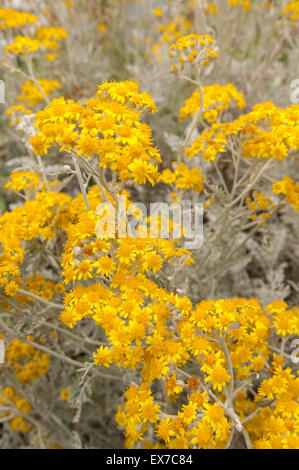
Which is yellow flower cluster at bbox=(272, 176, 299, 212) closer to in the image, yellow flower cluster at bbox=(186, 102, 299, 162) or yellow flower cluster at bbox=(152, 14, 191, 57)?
yellow flower cluster at bbox=(186, 102, 299, 162)

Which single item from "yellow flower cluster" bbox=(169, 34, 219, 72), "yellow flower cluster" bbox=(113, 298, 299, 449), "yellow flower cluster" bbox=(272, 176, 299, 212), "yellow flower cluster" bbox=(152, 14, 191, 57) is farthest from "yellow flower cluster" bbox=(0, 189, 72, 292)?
"yellow flower cluster" bbox=(152, 14, 191, 57)

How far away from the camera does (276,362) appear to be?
156 cm

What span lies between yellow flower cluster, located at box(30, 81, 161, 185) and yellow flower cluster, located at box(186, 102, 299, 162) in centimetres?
54

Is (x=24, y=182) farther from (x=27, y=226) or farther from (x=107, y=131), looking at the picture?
(x=107, y=131)

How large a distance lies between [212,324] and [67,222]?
73 centimetres

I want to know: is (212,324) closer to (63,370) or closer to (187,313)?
(187,313)

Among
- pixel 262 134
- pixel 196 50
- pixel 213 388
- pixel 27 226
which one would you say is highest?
pixel 196 50

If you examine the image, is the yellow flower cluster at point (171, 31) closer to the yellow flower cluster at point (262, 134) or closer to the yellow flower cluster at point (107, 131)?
the yellow flower cluster at point (262, 134)

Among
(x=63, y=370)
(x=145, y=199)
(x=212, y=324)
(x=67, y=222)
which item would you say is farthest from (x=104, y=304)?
(x=145, y=199)

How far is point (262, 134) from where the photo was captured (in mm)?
1678

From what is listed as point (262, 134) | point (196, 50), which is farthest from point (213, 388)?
point (196, 50)

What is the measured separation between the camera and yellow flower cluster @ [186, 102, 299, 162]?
1.58 metres

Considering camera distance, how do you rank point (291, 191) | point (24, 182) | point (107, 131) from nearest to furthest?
1. point (107, 131)
2. point (291, 191)
3. point (24, 182)

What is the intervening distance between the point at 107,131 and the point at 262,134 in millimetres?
753
